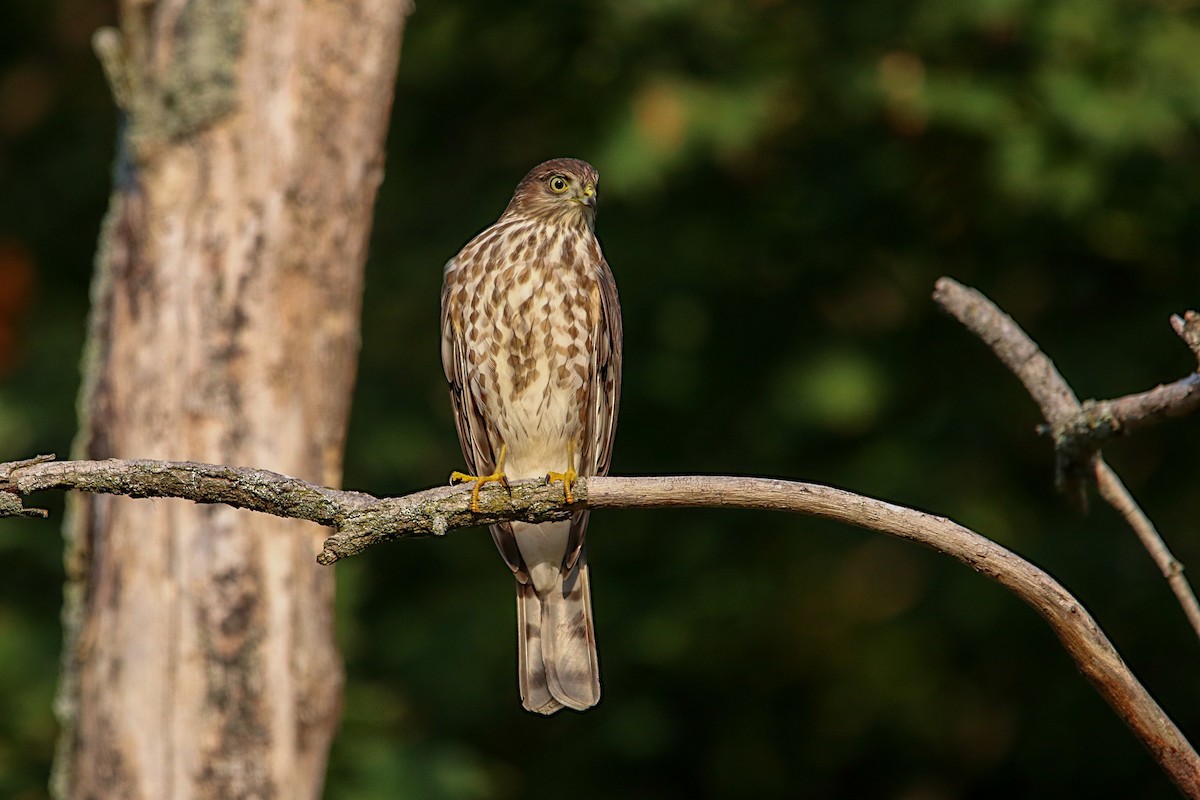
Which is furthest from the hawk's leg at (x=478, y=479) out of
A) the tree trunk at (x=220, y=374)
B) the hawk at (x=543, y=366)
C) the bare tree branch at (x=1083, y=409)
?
the bare tree branch at (x=1083, y=409)

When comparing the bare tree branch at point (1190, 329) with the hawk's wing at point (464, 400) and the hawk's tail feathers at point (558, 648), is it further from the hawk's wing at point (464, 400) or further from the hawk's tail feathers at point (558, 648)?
the hawk's wing at point (464, 400)

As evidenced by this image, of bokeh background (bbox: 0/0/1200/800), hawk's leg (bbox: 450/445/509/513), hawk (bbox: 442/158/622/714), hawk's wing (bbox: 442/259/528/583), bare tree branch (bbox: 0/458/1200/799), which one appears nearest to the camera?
bare tree branch (bbox: 0/458/1200/799)

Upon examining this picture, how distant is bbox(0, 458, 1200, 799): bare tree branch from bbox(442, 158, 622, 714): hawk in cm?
130

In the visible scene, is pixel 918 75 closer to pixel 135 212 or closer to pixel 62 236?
pixel 135 212

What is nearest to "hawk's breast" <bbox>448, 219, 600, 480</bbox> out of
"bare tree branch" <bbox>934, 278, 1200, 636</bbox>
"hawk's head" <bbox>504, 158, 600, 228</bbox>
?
"hawk's head" <bbox>504, 158, 600, 228</bbox>

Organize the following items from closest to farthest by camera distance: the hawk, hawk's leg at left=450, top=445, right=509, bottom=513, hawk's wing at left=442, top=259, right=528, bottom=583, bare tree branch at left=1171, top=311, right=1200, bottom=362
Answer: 1. hawk's leg at left=450, top=445, right=509, bottom=513
2. bare tree branch at left=1171, top=311, right=1200, bottom=362
3. the hawk
4. hawk's wing at left=442, top=259, right=528, bottom=583

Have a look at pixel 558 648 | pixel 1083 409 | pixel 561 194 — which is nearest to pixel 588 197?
pixel 561 194

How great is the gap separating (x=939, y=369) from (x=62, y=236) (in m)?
4.51

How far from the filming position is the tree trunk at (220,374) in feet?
13.4

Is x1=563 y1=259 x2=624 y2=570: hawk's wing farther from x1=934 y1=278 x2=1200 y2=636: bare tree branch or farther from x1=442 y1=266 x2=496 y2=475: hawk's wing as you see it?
x1=934 y1=278 x2=1200 y2=636: bare tree branch

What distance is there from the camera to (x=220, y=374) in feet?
13.8

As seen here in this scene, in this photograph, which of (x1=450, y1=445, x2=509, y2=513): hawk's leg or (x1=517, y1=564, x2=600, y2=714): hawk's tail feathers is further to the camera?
(x1=517, y1=564, x2=600, y2=714): hawk's tail feathers

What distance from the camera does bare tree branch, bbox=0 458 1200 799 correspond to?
2854mm

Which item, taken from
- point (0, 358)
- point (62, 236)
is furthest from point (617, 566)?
point (62, 236)
